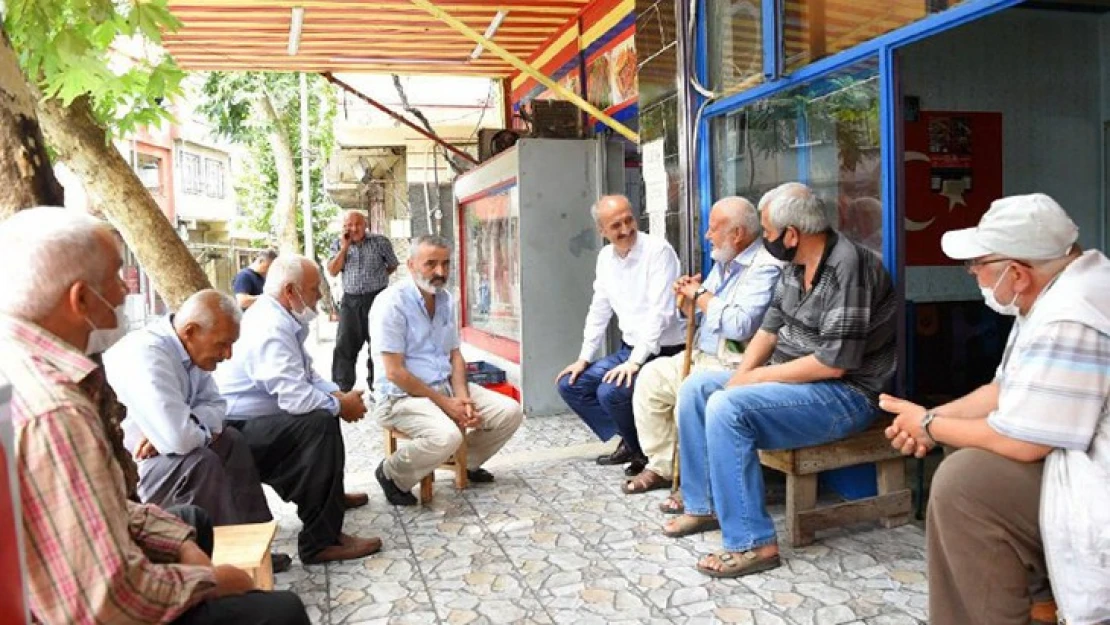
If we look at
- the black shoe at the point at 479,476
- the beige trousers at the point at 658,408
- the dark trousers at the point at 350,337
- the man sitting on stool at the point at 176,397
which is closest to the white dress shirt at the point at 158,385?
the man sitting on stool at the point at 176,397

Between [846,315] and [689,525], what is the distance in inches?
50.0

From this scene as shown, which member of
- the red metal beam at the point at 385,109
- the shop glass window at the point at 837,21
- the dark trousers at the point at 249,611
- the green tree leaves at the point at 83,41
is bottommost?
the dark trousers at the point at 249,611

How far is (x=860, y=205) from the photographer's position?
4273 millimetres

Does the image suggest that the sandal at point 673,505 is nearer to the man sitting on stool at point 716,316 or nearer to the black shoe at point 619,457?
the man sitting on stool at point 716,316

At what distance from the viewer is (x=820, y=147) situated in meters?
4.59

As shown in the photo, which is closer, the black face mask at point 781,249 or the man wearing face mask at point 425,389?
the black face mask at point 781,249

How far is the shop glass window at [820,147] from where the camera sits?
163 inches

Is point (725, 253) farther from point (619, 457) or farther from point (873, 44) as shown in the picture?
point (619, 457)

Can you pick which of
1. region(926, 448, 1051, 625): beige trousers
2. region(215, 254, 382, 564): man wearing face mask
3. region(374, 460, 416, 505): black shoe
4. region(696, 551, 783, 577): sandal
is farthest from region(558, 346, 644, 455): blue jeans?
region(926, 448, 1051, 625): beige trousers

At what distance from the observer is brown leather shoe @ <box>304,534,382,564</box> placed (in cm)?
395

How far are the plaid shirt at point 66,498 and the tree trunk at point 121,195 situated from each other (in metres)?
3.86

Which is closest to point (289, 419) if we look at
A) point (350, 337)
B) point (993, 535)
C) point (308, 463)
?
point (308, 463)

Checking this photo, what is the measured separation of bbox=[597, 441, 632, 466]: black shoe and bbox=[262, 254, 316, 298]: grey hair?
2.28 meters

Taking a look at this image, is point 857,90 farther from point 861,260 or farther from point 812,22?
point 861,260
